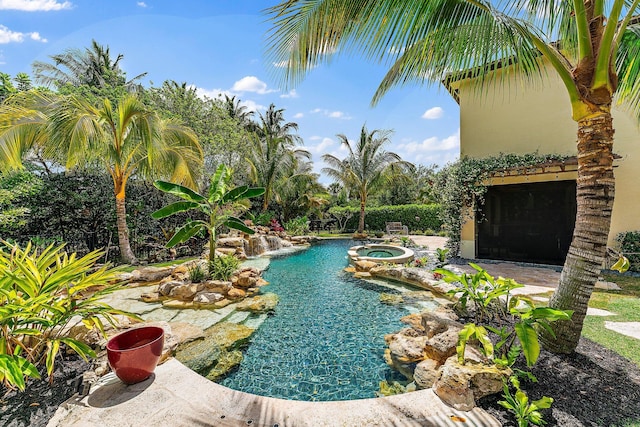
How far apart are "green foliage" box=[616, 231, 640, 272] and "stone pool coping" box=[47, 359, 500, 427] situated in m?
9.26

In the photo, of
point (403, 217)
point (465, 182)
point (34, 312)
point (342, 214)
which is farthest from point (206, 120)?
point (403, 217)

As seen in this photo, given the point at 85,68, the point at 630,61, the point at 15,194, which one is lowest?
the point at 15,194

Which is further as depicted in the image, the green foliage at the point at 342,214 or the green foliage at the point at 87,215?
the green foliage at the point at 342,214

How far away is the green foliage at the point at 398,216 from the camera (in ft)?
65.2

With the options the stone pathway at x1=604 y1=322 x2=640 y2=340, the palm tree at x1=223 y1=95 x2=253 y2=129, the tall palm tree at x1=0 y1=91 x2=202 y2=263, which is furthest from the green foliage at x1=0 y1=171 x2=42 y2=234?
the palm tree at x1=223 y1=95 x2=253 y2=129

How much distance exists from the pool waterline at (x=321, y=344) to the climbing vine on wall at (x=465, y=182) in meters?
4.40

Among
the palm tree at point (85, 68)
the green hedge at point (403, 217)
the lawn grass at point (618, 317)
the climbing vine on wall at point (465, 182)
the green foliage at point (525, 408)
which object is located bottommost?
the lawn grass at point (618, 317)

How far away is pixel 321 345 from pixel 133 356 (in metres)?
2.59

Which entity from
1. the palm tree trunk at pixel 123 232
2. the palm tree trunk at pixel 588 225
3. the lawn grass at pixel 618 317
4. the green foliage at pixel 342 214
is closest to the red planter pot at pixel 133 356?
the palm tree trunk at pixel 588 225

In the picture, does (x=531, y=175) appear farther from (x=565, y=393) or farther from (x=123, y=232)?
(x=123, y=232)

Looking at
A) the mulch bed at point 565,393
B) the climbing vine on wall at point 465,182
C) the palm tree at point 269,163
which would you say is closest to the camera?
the mulch bed at point 565,393

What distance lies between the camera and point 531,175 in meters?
9.05

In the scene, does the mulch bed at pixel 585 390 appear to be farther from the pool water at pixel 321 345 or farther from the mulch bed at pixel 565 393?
the pool water at pixel 321 345

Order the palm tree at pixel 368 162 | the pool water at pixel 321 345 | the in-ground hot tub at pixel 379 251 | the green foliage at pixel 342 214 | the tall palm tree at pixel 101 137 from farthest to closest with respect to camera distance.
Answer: the green foliage at pixel 342 214 < the palm tree at pixel 368 162 < the in-ground hot tub at pixel 379 251 < the tall palm tree at pixel 101 137 < the pool water at pixel 321 345
